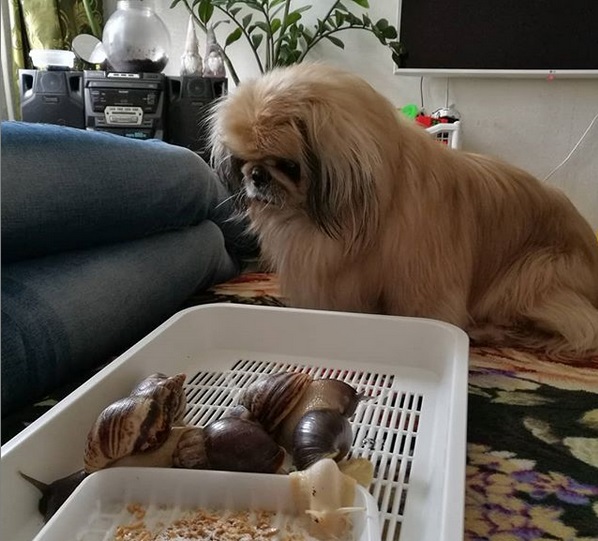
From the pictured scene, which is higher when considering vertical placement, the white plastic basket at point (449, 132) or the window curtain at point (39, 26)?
the window curtain at point (39, 26)

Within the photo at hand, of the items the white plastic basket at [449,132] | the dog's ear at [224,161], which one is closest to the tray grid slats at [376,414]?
the dog's ear at [224,161]

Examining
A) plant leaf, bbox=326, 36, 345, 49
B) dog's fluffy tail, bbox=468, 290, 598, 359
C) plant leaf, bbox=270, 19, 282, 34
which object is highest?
plant leaf, bbox=270, 19, 282, 34

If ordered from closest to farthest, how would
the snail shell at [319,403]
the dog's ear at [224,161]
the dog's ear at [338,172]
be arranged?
the snail shell at [319,403], the dog's ear at [338,172], the dog's ear at [224,161]

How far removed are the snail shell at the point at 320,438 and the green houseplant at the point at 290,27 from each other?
2.15 metres

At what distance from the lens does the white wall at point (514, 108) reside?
2590 mm

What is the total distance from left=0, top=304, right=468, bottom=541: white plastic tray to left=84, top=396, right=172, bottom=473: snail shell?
7cm

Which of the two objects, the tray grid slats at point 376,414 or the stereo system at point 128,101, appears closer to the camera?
the tray grid slats at point 376,414

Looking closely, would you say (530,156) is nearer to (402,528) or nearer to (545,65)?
(545,65)

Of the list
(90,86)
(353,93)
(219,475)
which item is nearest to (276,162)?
(353,93)

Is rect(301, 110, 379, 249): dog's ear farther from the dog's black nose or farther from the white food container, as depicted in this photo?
the white food container

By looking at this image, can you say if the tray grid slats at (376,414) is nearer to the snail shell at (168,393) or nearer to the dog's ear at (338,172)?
the snail shell at (168,393)

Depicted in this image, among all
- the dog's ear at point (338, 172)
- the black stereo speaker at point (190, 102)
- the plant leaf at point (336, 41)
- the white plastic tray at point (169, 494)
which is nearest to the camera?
the white plastic tray at point (169, 494)

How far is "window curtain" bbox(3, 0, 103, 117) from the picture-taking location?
267 cm

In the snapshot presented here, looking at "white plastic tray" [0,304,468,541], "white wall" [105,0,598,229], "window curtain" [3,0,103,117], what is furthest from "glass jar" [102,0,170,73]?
"white plastic tray" [0,304,468,541]
